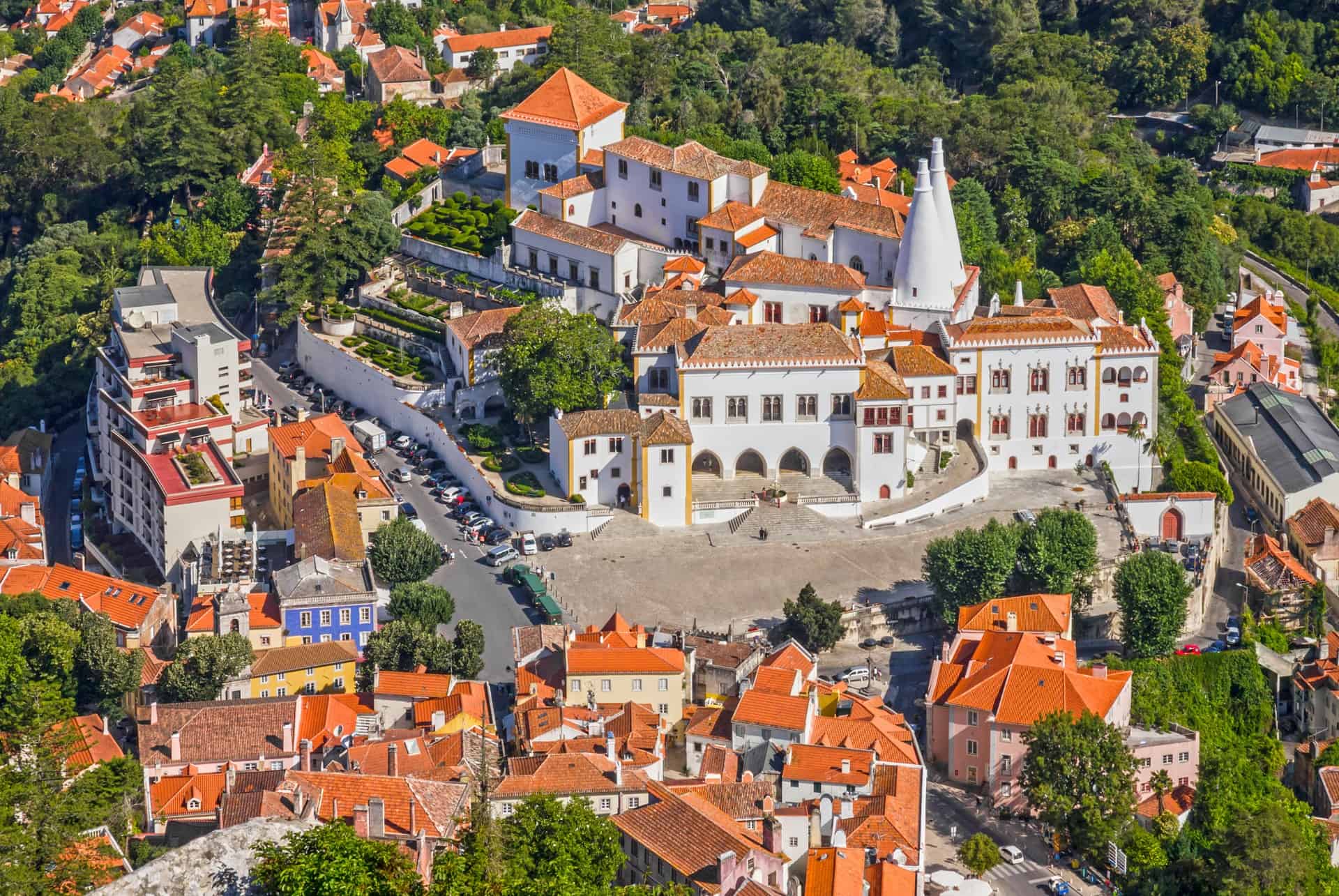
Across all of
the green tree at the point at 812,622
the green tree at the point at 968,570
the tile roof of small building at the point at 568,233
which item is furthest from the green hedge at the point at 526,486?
the green tree at the point at 968,570

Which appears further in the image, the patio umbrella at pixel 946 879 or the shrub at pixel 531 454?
the shrub at pixel 531 454

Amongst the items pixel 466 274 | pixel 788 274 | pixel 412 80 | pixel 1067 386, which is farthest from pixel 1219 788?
pixel 412 80

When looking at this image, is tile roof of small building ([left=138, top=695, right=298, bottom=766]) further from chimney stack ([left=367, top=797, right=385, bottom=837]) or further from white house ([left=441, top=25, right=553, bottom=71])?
white house ([left=441, top=25, right=553, bottom=71])

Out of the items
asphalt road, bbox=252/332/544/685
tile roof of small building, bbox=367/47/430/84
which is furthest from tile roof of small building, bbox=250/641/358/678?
tile roof of small building, bbox=367/47/430/84

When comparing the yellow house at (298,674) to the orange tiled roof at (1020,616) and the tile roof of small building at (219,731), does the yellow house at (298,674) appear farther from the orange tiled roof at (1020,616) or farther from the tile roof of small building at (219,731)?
the orange tiled roof at (1020,616)

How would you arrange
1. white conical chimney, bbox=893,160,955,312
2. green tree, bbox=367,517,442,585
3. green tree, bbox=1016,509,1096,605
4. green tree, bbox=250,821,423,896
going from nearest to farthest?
green tree, bbox=250,821,423,896, green tree, bbox=367,517,442,585, green tree, bbox=1016,509,1096,605, white conical chimney, bbox=893,160,955,312
